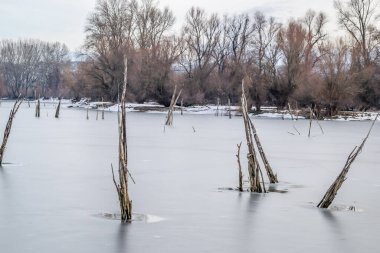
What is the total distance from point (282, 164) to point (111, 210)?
280 inches

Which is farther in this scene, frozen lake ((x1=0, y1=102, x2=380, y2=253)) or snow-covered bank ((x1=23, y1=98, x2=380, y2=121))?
snow-covered bank ((x1=23, y1=98, x2=380, y2=121))

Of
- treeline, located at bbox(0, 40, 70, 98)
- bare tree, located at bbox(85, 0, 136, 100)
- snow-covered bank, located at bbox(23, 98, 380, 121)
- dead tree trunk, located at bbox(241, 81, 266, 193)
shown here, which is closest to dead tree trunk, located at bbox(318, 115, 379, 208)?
dead tree trunk, located at bbox(241, 81, 266, 193)

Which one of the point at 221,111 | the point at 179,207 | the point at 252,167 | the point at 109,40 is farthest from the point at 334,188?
the point at 109,40

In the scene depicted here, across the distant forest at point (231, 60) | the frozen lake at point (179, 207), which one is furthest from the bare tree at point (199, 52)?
the frozen lake at point (179, 207)

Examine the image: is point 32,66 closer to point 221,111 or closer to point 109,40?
point 109,40

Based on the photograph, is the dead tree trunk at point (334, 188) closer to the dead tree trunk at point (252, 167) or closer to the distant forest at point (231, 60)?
the dead tree trunk at point (252, 167)

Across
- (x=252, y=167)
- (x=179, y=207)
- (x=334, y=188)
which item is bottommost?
(x=179, y=207)

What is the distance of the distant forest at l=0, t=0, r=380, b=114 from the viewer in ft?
140

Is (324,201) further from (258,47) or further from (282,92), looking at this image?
(258,47)

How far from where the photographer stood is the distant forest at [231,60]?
42781 millimetres

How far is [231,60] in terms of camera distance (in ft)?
195

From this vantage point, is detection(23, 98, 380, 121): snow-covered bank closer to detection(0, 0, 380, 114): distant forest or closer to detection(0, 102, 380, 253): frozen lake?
detection(0, 0, 380, 114): distant forest

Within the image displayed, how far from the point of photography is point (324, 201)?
26.5ft

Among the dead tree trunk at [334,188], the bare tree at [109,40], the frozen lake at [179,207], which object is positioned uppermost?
the bare tree at [109,40]
